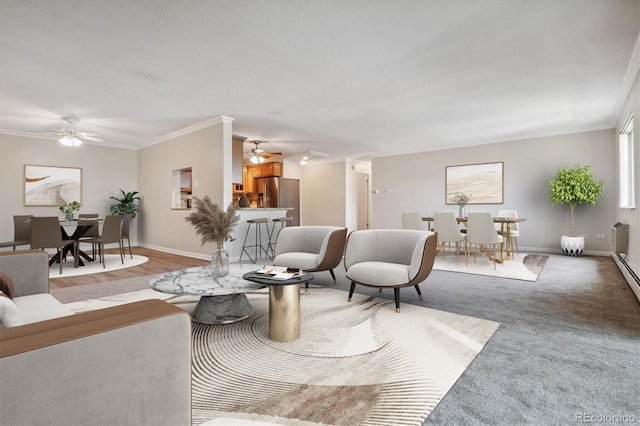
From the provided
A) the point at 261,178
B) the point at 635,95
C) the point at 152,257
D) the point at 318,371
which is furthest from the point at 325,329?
the point at 261,178

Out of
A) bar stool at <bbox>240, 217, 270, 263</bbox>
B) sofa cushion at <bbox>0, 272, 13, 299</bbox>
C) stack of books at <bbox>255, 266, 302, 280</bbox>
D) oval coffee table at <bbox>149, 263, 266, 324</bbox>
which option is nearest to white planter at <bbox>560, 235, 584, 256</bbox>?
bar stool at <bbox>240, 217, 270, 263</bbox>

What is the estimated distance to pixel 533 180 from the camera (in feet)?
23.6

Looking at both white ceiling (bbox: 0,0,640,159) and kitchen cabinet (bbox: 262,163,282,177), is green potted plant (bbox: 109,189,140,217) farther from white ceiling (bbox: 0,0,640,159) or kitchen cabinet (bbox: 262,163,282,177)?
kitchen cabinet (bbox: 262,163,282,177)

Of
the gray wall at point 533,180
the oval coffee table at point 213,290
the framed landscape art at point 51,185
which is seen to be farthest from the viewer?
the framed landscape art at point 51,185

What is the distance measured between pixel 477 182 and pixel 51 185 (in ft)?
31.1

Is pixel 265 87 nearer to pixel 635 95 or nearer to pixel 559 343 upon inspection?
pixel 559 343

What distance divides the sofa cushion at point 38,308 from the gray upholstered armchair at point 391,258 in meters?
2.25

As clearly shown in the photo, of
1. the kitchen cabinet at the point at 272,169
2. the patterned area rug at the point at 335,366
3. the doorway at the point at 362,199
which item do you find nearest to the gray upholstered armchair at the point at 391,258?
the patterned area rug at the point at 335,366

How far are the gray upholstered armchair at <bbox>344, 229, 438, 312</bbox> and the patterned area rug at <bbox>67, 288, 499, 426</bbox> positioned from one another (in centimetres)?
28

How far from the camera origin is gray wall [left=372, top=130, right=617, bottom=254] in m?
6.45

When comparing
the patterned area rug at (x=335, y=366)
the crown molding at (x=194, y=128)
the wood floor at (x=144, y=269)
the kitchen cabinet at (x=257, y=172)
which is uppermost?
the crown molding at (x=194, y=128)

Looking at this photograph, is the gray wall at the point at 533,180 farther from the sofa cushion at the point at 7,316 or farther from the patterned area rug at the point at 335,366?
the sofa cushion at the point at 7,316

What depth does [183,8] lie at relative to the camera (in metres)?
2.61

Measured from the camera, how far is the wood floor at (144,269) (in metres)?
4.31
